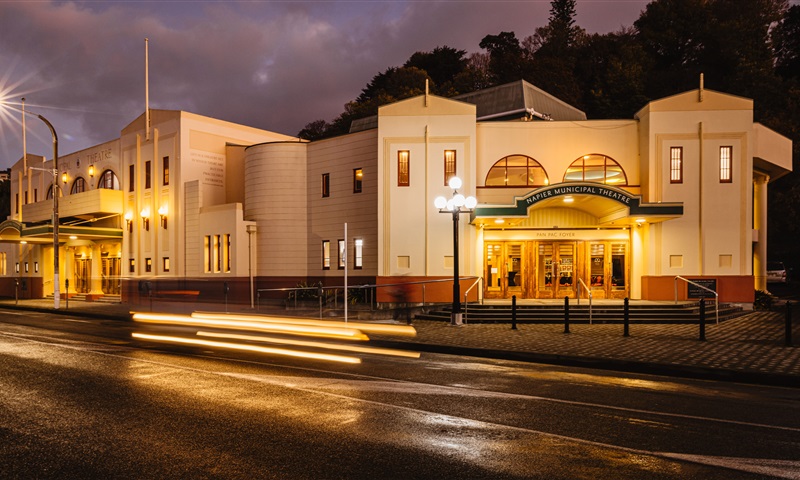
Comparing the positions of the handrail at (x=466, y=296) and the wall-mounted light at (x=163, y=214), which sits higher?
the wall-mounted light at (x=163, y=214)

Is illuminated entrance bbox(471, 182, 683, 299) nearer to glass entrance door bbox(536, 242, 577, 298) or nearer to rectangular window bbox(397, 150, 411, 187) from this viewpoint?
glass entrance door bbox(536, 242, 577, 298)

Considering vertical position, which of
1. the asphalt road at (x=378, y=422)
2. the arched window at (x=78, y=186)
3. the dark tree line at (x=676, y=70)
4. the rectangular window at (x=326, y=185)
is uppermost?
the dark tree line at (x=676, y=70)

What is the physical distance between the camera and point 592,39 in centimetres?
6184

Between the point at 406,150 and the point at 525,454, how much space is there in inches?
734

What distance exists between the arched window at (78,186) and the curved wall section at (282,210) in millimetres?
17864

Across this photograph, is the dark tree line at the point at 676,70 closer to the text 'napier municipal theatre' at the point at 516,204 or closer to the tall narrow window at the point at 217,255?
the text 'napier municipal theatre' at the point at 516,204

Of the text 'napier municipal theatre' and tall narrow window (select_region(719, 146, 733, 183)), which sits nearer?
the text 'napier municipal theatre'

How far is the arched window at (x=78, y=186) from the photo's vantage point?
1526 inches

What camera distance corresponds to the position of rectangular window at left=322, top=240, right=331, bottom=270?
27.3 m

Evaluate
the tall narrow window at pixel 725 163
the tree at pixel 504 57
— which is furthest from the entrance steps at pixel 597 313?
the tree at pixel 504 57

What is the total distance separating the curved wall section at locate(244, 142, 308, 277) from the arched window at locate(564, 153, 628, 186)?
42.3ft

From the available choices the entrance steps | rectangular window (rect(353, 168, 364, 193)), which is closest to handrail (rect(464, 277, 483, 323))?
the entrance steps

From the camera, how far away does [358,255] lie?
26031 mm

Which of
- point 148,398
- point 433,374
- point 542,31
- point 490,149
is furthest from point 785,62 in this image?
point 148,398
